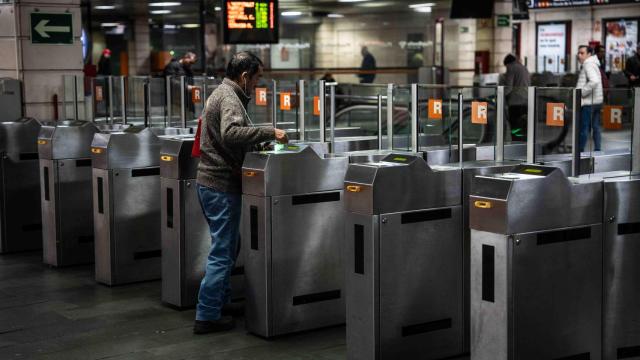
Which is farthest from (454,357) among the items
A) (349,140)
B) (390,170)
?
(349,140)

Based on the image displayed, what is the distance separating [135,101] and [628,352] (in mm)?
7245

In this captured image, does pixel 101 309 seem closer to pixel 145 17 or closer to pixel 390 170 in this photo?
pixel 390 170

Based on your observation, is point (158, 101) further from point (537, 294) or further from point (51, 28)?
point (537, 294)

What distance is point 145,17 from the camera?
17719mm

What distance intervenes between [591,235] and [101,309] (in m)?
3.71

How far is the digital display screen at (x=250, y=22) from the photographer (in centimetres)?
1229

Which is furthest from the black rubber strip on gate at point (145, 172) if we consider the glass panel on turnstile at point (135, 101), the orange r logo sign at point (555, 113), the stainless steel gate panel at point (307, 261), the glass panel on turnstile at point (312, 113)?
the orange r logo sign at point (555, 113)

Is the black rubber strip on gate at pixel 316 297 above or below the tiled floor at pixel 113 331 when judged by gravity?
above

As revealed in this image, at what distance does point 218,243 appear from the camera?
6.05m

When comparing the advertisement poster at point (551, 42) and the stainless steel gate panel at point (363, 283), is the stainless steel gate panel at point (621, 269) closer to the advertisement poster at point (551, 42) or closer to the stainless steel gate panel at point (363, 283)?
the stainless steel gate panel at point (363, 283)

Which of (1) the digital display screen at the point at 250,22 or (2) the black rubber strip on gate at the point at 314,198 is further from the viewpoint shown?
(1) the digital display screen at the point at 250,22

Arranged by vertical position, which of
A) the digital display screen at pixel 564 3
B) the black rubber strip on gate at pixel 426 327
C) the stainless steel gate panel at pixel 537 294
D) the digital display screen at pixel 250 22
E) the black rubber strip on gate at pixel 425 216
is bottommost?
the black rubber strip on gate at pixel 426 327

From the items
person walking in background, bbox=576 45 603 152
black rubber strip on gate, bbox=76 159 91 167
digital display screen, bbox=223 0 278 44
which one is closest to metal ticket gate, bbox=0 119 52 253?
black rubber strip on gate, bbox=76 159 91 167

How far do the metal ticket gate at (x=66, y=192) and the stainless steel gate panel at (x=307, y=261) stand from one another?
3122 mm
